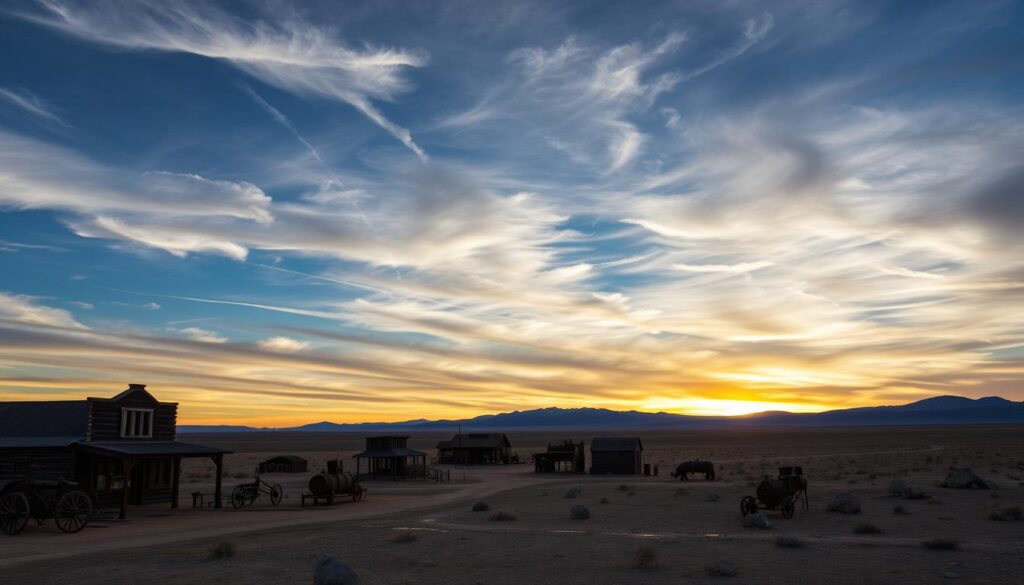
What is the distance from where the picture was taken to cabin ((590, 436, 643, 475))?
2584 inches

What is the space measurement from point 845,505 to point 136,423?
33.3 m

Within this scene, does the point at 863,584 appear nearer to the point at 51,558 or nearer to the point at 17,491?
the point at 51,558

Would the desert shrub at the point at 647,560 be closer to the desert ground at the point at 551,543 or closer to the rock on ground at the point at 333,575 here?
the desert ground at the point at 551,543

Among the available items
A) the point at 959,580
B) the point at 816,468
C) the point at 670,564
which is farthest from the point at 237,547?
the point at 816,468

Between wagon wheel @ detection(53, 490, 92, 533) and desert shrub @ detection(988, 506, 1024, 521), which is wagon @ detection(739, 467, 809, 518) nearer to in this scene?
desert shrub @ detection(988, 506, 1024, 521)

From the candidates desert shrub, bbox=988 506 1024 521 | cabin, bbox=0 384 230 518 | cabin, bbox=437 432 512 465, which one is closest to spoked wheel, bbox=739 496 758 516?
desert shrub, bbox=988 506 1024 521

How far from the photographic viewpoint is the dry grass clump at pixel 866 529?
1017 inches

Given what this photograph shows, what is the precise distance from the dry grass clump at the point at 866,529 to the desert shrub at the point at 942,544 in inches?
144

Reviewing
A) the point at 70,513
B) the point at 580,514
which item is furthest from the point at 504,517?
the point at 70,513

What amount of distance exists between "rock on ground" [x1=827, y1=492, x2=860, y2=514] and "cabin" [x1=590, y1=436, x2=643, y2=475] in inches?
1321

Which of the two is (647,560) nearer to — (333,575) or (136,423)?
(333,575)

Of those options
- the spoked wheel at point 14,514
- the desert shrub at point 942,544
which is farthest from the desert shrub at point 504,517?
the spoked wheel at point 14,514

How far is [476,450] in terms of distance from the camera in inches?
3460

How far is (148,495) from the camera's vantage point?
127 ft
